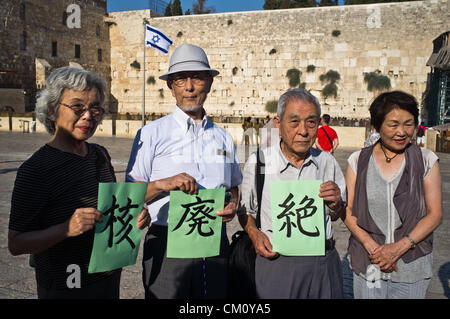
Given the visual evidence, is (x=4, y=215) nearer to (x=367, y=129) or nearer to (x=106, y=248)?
(x=106, y=248)

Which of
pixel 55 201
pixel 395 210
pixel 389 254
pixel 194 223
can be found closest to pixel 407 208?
pixel 395 210

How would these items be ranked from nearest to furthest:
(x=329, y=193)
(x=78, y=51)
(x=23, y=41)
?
(x=329, y=193) < (x=23, y=41) < (x=78, y=51)

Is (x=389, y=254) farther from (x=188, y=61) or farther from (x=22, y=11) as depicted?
(x=22, y=11)

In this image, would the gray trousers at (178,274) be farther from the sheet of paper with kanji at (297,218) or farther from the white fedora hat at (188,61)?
the white fedora hat at (188,61)

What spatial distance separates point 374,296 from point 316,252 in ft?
1.45

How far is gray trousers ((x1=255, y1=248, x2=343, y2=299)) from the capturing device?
1.87 metres

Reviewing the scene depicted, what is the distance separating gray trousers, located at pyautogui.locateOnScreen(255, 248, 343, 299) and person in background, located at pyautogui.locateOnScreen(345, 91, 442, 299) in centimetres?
23

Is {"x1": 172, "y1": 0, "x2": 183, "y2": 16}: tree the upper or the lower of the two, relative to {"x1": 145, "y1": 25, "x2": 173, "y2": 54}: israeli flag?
upper

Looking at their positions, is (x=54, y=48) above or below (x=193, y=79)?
above

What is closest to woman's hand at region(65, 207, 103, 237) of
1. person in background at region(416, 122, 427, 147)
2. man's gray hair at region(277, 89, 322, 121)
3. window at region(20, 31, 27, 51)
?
man's gray hair at region(277, 89, 322, 121)

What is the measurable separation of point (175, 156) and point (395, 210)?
118 cm

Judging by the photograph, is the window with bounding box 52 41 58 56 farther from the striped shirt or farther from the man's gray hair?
the man's gray hair

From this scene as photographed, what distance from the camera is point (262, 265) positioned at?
6.38ft

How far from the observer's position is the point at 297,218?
187cm
